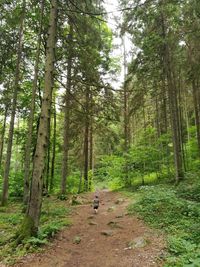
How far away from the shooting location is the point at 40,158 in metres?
6.88

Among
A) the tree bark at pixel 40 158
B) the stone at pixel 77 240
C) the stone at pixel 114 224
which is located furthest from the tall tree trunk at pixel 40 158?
the stone at pixel 114 224

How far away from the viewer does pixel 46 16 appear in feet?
33.2

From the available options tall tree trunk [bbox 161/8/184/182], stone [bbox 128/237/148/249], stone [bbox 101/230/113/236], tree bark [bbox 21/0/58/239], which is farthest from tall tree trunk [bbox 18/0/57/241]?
tall tree trunk [bbox 161/8/184/182]

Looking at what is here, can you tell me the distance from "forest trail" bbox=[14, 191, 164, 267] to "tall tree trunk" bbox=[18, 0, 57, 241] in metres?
0.79

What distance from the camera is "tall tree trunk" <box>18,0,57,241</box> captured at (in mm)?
6453

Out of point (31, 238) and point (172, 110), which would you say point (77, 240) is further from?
point (172, 110)

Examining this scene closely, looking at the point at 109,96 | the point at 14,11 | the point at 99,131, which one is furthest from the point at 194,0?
the point at 99,131

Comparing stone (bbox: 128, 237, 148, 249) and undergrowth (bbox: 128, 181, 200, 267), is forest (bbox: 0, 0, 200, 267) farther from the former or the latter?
stone (bbox: 128, 237, 148, 249)

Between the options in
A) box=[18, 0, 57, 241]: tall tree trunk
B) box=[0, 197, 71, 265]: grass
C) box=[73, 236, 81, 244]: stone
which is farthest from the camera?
box=[73, 236, 81, 244]: stone

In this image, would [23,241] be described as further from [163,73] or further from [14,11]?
[163,73]

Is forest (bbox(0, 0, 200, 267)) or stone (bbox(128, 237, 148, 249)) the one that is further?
forest (bbox(0, 0, 200, 267))

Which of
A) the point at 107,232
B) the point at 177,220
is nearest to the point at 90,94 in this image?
the point at 107,232

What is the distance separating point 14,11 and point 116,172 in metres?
12.4

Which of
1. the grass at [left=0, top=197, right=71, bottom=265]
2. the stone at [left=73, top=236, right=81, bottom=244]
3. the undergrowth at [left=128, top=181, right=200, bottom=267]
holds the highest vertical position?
the undergrowth at [left=128, top=181, right=200, bottom=267]
